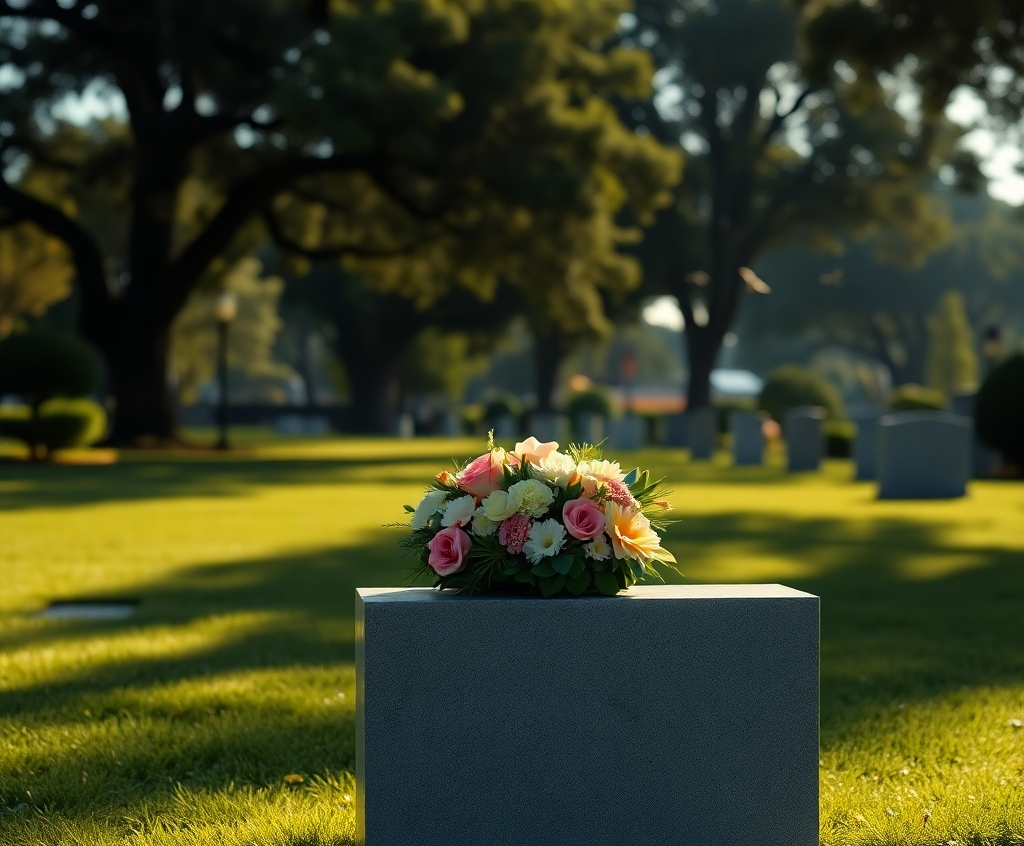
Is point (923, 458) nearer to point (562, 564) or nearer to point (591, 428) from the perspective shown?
point (562, 564)

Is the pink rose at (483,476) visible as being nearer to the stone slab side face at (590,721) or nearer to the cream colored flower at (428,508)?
the cream colored flower at (428,508)

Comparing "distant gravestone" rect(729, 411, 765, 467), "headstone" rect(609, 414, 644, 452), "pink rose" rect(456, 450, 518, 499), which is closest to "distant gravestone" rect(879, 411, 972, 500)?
"distant gravestone" rect(729, 411, 765, 467)

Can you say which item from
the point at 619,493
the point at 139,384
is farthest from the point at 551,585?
the point at 139,384

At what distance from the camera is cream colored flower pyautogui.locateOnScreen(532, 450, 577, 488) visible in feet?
13.3

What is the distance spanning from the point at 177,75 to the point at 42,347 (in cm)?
937

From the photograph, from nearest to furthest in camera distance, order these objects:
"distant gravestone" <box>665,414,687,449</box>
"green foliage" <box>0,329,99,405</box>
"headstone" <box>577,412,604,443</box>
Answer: "green foliage" <box>0,329,99,405</box> → "headstone" <box>577,412,604,443</box> → "distant gravestone" <box>665,414,687,449</box>

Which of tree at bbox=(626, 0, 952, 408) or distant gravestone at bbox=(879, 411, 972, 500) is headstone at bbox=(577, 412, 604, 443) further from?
distant gravestone at bbox=(879, 411, 972, 500)

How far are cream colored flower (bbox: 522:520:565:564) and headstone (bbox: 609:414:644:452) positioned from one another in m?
34.4

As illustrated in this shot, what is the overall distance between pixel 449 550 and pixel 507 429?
45.9 metres

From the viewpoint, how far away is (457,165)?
28.4 meters

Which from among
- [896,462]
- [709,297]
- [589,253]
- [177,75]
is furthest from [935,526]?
[709,297]

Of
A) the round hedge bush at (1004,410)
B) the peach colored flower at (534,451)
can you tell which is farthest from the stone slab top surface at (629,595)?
the round hedge bush at (1004,410)

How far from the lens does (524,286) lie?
3203 centimetres

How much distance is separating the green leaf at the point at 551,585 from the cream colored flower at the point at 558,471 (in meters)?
0.31
